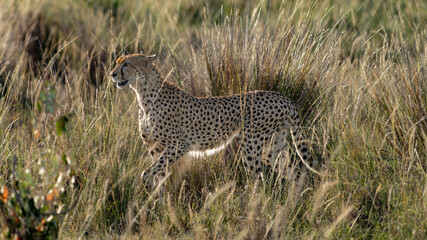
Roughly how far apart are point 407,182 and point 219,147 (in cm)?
126

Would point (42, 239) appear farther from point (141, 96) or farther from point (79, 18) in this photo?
point (79, 18)

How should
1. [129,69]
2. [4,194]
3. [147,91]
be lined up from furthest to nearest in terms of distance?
1. [147,91]
2. [129,69]
3. [4,194]

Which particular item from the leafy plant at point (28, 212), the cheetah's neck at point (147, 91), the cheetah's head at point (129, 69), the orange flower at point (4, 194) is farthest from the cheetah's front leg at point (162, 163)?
the orange flower at point (4, 194)

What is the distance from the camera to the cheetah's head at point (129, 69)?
3484mm

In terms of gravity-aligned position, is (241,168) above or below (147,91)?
below

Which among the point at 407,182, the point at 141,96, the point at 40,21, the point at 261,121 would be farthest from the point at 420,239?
the point at 40,21

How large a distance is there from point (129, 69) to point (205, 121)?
0.60 meters

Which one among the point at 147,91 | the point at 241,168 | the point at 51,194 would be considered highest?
the point at 51,194

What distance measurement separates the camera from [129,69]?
3523 millimetres

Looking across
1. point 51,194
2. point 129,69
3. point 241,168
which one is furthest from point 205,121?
point 51,194

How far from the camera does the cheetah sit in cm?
365

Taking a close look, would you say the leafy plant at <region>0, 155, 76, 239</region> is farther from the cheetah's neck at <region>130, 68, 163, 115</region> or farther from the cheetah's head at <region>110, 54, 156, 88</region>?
the cheetah's neck at <region>130, 68, 163, 115</region>

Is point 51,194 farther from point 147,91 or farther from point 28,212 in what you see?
point 147,91

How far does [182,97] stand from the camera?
3.77m
